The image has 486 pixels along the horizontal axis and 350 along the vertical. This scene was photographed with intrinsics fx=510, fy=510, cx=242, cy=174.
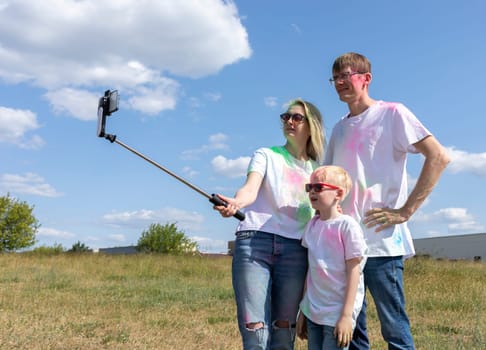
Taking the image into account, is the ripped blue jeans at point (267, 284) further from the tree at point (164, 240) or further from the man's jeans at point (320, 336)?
the tree at point (164, 240)

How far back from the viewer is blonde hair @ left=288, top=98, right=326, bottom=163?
264 centimetres

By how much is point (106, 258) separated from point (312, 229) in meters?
16.0

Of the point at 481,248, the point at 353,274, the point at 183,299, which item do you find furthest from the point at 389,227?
the point at 481,248

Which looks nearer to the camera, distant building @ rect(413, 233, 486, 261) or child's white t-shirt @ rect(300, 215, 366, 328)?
child's white t-shirt @ rect(300, 215, 366, 328)

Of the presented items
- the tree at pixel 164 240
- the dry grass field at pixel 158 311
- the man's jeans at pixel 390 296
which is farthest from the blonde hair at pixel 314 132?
the tree at pixel 164 240

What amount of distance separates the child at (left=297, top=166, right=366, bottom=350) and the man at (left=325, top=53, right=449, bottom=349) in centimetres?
10

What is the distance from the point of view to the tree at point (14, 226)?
32.3 metres

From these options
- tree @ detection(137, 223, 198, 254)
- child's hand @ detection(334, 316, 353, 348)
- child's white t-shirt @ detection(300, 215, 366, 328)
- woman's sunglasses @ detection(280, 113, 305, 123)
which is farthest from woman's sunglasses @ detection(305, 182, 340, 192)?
tree @ detection(137, 223, 198, 254)

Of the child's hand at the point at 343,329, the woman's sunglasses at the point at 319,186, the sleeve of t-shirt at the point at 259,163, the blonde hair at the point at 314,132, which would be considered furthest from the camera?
the blonde hair at the point at 314,132

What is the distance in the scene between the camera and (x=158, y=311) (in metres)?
7.36

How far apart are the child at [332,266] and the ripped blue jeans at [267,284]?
4.0 inches

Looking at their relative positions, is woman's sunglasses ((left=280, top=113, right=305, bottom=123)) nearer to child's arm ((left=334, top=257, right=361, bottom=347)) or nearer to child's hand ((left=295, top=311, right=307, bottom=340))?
child's arm ((left=334, top=257, right=361, bottom=347))

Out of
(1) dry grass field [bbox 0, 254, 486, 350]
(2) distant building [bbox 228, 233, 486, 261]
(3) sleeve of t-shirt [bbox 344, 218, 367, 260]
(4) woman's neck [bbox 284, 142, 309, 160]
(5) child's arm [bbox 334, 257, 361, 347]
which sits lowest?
(1) dry grass field [bbox 0, 254, 486, 350]

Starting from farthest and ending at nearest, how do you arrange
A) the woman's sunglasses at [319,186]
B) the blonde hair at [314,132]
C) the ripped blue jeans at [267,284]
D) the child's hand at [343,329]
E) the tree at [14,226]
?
the tree at [14,226]
the blonde hair at [314,132]
the ripped blue jeans at [267,284]
the woman's sunglasses at [319,186]
the child's hand at [343,329]
